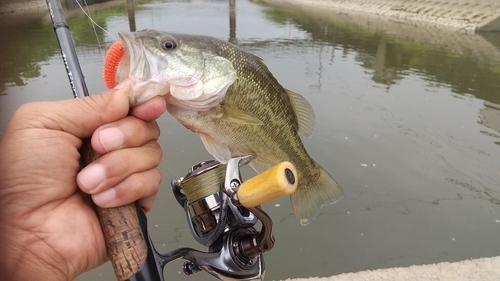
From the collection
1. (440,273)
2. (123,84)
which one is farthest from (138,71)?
(440,273)

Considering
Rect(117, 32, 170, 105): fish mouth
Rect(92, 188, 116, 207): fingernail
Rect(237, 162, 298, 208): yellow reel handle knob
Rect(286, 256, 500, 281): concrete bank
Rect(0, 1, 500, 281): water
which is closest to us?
Rect(237, 162, 298, 208): yellow reel handle knob

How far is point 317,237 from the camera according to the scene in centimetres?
324

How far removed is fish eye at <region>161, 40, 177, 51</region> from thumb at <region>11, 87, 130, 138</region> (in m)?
0.30

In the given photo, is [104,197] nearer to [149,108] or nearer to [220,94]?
[149,108]

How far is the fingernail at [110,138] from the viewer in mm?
1133

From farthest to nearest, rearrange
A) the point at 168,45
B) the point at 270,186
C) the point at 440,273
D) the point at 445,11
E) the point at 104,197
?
the point at 445,11 → the point at 440,273 → the point at 168,45 → the point at 104,197 → the point at 270,186

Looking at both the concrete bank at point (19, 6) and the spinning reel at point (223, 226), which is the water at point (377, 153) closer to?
the spinning reel at point (223, 226)

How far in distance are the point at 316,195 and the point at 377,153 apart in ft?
9.59

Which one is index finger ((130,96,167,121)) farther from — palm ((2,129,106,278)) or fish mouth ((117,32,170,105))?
palm ((2,129,106,278))

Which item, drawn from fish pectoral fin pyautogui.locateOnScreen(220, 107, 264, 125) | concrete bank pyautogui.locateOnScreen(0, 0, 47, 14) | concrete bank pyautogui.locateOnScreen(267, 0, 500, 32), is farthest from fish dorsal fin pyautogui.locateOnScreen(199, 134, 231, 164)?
concrete bank pyautogui.locateOnScreen(0, 0, 47, 14)

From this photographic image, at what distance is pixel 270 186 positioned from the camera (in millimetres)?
1023

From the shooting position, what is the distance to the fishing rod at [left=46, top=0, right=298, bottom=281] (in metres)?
1.06

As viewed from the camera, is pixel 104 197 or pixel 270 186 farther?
pixel 104 197

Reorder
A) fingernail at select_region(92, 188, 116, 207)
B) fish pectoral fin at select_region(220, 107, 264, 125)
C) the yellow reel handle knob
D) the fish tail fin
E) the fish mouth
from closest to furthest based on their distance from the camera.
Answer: the yellow reel handle knob → fingernail at select_region(92, 188, 116, 207) → the fish mouth → fish pectoral fin at select_region(220, 107, 264, 125) → the fish tail fin
